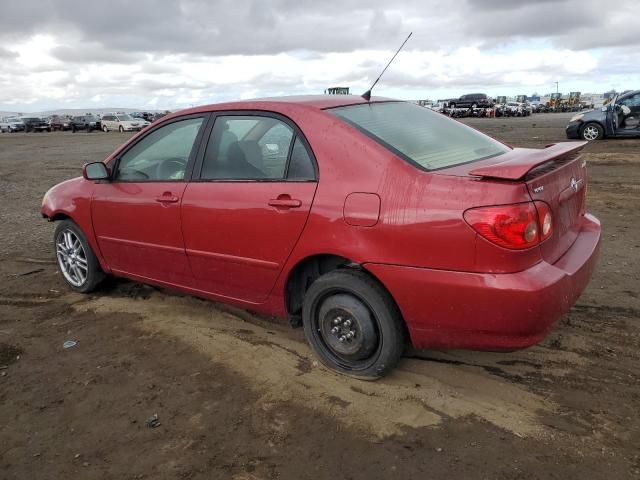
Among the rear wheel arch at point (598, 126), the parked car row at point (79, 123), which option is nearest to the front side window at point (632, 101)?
the rear wheel arch at point (598, 126)

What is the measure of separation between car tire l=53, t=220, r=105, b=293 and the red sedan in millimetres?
591

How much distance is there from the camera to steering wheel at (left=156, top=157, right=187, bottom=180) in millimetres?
3977

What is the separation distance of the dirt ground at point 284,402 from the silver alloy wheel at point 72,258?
1.41 feet

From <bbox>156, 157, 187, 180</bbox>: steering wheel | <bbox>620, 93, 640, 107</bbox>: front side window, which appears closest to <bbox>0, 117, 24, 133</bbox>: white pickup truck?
<bbox>620, 93, 640, 107</bbox>: front side window

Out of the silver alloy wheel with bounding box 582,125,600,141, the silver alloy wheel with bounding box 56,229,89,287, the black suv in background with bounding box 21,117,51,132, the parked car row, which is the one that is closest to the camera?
the silver alloy wheel with bounding box 56,229,89,287

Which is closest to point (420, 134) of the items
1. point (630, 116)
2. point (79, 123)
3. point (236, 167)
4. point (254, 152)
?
point (254, 152)

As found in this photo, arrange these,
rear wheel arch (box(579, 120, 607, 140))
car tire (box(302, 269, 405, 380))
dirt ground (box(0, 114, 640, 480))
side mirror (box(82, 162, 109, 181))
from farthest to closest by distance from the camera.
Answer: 1. rear wheel arch (box(579, 120, 607, 140))
2. side mirror (box(82, 162, 109, 181))
3. car tire (box(302, 269, 405, 380))
4. dirt ground (box(0, 114, 640, 480))

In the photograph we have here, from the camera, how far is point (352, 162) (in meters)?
3.08

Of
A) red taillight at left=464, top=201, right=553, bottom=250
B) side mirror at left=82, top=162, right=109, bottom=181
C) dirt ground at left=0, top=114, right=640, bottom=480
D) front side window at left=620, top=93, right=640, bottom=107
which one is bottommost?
dirt ground at left=0, top=114, right=640, bottom=480

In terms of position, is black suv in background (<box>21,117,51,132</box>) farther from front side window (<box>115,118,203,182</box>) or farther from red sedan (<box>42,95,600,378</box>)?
red sedan (<box>42,95,600,378</box>)

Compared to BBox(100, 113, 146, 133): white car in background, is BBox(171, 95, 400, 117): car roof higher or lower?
lower

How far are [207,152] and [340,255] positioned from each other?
1.35 m

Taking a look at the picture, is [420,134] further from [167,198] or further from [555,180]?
[167,198]

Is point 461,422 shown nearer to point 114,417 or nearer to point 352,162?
point 352,162
